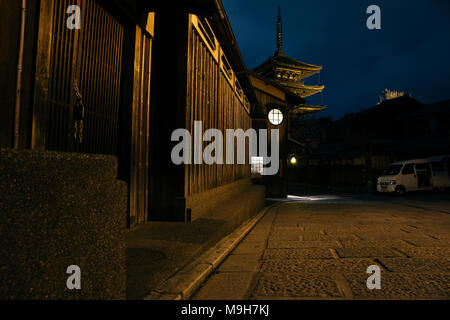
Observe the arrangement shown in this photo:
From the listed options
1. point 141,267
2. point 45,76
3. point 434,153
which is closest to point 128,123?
point 45,76

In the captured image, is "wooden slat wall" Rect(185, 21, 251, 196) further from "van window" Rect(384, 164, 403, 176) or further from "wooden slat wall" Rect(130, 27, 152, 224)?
"van window" Rect(384, 164, 403, 176)

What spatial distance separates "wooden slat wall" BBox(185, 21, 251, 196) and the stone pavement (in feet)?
6.35

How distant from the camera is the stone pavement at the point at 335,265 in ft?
10.4

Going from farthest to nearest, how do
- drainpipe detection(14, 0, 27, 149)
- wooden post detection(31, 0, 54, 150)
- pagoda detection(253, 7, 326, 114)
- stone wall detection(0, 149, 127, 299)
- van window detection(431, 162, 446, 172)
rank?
1. pagoda detection(253, 7, 326, 114)
2. van window detection(431, 162, 446, 172)
3. wooden post detection(31, 0, 54, 150)
4. drainpipe detection(14, 0, 27, 149)
5. stone wall detection(0, 149, 127, 299)

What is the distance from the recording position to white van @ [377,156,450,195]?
18.6 metres

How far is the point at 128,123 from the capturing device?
5.53 meters

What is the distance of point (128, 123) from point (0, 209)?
4.24m

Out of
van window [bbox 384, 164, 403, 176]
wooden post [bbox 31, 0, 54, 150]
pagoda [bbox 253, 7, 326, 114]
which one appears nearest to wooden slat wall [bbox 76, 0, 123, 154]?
wooden post [bbox 31, 0, 54, 150]

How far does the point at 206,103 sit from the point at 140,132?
2.64m

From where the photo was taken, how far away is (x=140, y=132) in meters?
5.84

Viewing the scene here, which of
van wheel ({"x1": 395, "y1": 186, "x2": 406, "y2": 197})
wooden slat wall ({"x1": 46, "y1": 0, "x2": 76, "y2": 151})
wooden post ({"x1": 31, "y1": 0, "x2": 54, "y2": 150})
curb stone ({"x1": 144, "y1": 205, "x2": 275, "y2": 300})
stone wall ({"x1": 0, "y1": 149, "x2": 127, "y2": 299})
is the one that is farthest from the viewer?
van wheel ({"x1": 395, "y1": 186, "x2": 406, "y2": 197})

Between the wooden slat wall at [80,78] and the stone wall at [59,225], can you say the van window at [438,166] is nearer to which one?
the wooden slat wall at [80,78]

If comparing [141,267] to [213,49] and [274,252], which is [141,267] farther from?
[213,49]

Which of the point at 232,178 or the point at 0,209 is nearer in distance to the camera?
the point at 0,209
